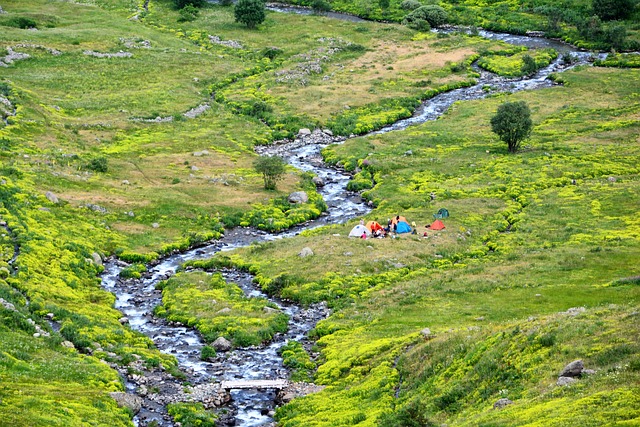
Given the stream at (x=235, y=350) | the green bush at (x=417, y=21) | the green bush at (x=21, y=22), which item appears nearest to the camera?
the stream at (x=235, y=350)

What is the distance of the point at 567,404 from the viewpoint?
101 feet

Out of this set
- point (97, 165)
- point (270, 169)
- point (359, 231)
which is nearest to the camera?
point (359, 231)

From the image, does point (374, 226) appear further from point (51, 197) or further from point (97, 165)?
point (97, 165)

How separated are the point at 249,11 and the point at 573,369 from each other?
412 feet

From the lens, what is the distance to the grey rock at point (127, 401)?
4425 cm

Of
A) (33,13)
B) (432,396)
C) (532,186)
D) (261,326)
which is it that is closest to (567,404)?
(432,396)

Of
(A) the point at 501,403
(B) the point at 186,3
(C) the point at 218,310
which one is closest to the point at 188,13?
(B) the point at 186,3

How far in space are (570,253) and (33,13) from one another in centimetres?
10941

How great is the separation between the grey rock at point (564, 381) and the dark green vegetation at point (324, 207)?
56 cm

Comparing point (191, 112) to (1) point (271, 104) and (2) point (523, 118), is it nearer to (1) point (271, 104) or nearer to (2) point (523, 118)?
(1) point (271, 104)

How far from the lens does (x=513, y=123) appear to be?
317ft

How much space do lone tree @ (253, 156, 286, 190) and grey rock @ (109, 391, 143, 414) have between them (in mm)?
42402

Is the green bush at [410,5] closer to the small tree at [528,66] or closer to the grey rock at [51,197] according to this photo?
the small tree at [528,66]

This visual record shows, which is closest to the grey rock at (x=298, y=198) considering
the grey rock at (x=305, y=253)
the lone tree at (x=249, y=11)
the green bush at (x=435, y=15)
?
the grey rock at (x=305, y=253)
